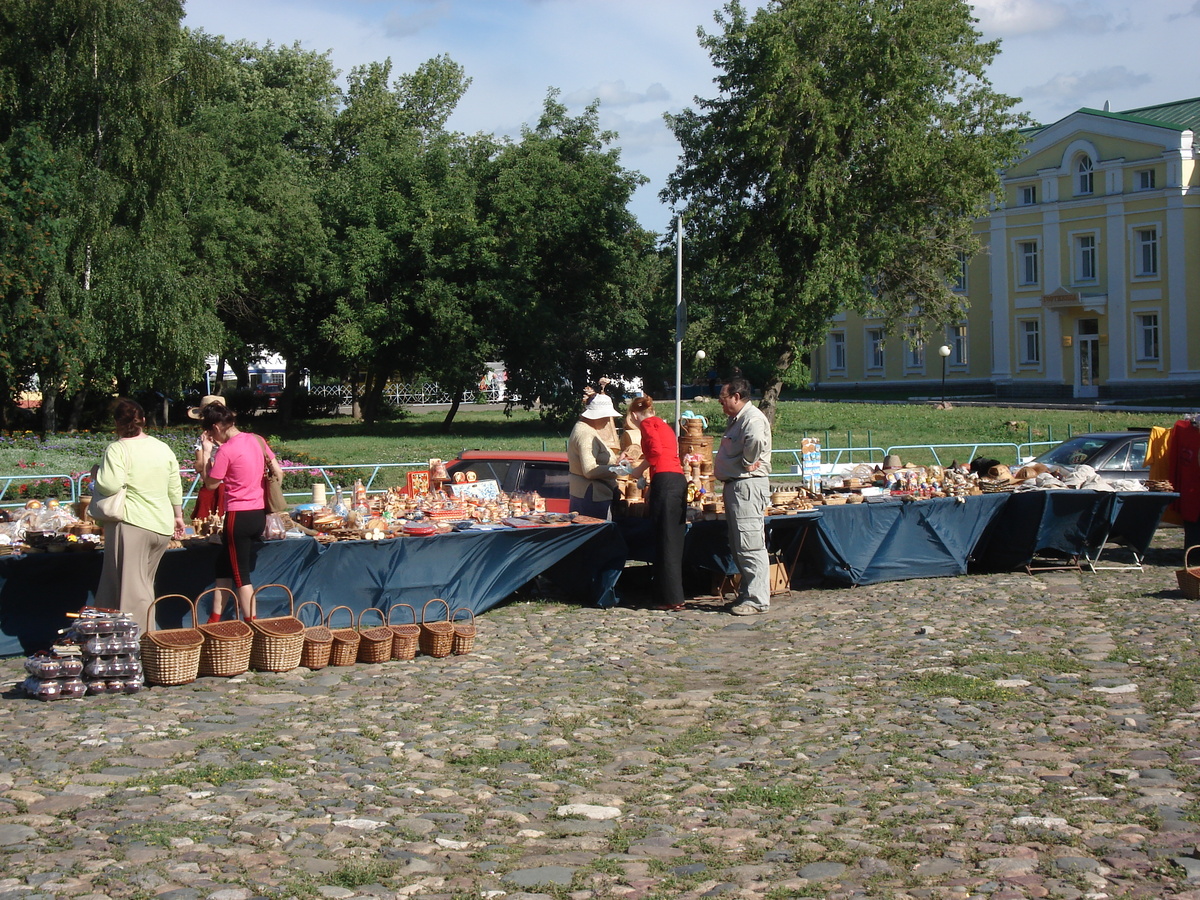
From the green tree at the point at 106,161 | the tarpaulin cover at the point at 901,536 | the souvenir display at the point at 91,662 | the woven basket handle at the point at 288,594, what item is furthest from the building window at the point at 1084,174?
the souvenir display at the point at 91,662

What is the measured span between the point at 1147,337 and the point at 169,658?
48.3 meters

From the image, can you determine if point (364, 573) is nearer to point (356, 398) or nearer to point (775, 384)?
point (775, 384)

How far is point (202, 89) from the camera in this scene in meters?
31.5

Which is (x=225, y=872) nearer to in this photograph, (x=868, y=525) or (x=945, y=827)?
(x=945, y=827)

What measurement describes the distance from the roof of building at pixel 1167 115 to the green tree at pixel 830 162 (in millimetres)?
16539

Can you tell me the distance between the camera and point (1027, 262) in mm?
52031

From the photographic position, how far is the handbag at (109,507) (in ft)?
26.3

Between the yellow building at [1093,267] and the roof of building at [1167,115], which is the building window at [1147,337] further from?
the roof of building at [1167,115]

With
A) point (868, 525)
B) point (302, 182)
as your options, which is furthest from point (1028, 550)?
point (302, 182)

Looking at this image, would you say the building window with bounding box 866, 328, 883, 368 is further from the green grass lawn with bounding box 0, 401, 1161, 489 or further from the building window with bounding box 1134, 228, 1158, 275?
the building window with bounding box 1134, 228, 1158, 275

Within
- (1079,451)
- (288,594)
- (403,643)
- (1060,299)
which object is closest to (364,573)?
(288,594)

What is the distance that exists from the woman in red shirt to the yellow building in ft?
120

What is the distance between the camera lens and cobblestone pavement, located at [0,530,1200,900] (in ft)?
14.8

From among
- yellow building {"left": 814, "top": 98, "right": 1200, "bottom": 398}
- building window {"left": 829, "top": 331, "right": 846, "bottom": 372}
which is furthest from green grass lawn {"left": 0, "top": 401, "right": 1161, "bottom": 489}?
building window {"left": 829, "top": 331, "right": 846, "bottom": 372}
